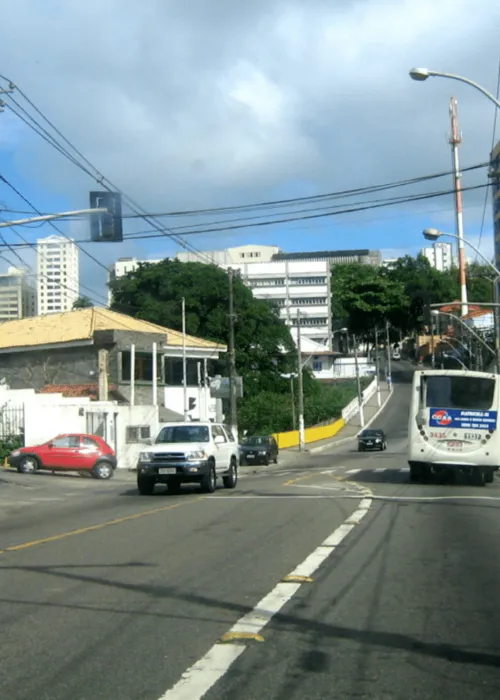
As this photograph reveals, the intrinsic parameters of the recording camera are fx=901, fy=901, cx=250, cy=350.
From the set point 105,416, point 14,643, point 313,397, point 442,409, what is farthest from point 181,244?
point 313,397

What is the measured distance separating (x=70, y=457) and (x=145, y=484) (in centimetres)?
929

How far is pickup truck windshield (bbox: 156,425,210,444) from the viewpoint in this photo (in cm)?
2409

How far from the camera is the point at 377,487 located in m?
25.3

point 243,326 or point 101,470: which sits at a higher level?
point 243,326

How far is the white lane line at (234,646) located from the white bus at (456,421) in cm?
1470

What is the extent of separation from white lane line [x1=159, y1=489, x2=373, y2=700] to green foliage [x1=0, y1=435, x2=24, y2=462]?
26.8 meters

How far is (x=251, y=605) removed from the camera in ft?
28.3

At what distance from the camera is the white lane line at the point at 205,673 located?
5.85 m

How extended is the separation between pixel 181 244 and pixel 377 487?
11.9 metres

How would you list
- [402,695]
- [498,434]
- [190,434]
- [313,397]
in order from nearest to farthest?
1. [402,695]
2. [190,434]
3. [498,434]
4. [313,397]

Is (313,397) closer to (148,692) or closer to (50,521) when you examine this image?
(50,521)

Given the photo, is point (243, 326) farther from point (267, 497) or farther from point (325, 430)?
point (267, 497)

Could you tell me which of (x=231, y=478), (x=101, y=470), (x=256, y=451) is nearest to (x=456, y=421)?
(x=231, y=478)

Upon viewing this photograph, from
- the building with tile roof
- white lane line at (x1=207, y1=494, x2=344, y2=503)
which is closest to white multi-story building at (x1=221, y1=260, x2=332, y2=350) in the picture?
the building with tile roof
